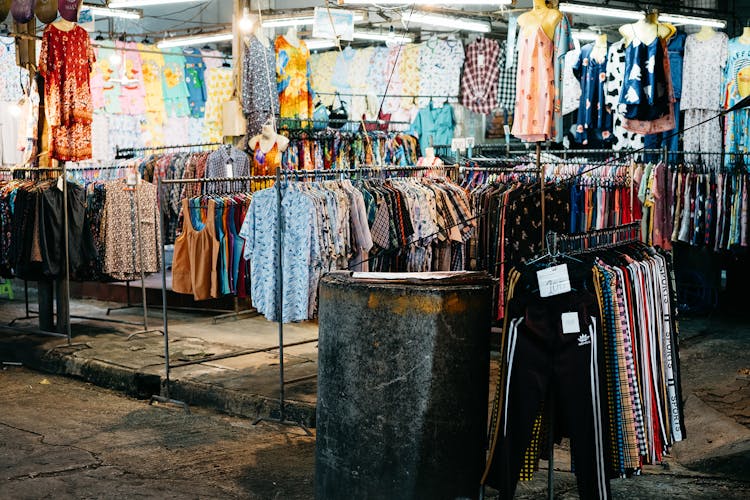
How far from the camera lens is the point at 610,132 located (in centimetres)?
1045

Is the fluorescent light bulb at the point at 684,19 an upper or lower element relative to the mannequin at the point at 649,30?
upper

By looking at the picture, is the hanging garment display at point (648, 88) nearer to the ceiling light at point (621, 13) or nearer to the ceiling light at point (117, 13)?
the ceiling light at point (621, 13)

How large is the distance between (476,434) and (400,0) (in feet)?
16.0

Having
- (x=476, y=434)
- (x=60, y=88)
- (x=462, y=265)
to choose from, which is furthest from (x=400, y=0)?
(x=476, y=434)

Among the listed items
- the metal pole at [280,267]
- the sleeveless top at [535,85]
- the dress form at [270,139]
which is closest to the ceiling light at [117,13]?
the dress form at [270,139]

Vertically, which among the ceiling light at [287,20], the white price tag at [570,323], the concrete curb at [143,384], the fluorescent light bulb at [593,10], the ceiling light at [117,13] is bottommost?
the concrete curb at [143,384]

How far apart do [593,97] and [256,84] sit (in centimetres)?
388

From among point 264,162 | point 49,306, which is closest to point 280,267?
point 49,306

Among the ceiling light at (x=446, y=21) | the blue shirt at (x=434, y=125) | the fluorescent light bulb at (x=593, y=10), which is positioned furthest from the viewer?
the blue shirt at (x=434, y=125)

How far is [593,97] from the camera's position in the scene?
1038cm

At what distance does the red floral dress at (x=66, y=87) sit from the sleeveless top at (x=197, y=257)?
5.98 ft

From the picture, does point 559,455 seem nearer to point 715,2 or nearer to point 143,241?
point 143,241

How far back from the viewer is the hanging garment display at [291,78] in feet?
36.2

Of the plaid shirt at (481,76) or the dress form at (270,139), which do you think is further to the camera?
the plaid shirt at (481,76)
